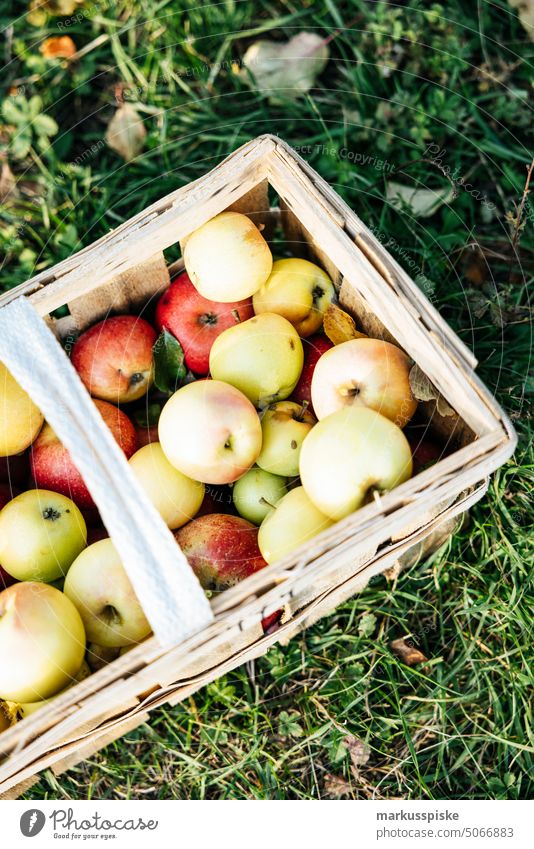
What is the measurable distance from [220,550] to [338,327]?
1.54 ft

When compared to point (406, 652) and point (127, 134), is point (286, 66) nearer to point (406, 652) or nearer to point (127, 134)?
point (127, 134)

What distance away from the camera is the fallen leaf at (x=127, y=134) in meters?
1.93

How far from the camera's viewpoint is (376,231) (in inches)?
68.3

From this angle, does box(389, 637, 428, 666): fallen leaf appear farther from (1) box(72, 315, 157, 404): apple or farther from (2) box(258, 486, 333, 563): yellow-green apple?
(1) box(72, 315, 157, 404): apple

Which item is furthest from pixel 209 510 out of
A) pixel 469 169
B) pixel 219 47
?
pixel 219 47

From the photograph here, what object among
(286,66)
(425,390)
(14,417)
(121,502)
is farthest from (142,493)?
(286,66)

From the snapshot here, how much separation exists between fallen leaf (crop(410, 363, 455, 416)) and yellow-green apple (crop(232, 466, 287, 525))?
0.95 feet

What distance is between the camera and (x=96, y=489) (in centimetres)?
103

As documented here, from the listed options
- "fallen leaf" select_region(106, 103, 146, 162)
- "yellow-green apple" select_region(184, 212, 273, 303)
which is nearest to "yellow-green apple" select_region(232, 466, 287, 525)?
"yellow-green apple" select_region(184, 212, 273, 303)

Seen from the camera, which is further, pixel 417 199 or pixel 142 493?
pixel 417 199

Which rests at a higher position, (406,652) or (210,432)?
(210,432)

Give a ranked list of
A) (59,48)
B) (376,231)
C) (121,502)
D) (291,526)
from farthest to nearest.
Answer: (59,48) → (376,231) → (291,526) → (121,502)

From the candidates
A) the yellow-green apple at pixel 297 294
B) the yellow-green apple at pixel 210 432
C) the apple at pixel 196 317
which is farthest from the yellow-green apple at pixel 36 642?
the yellow-green apple at pixel 297 294

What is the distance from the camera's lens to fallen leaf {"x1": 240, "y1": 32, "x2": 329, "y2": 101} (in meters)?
1.91
